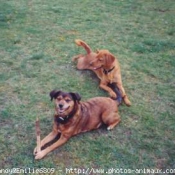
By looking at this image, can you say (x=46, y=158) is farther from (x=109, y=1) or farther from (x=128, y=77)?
(x=109, y=1)

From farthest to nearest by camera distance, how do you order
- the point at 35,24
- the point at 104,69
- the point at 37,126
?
the point at 35,24 → the point at 104,69 → the point at 37,126

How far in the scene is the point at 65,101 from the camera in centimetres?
365

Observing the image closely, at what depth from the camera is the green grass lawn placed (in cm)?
379

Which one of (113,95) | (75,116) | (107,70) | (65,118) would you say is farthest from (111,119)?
(107,70)

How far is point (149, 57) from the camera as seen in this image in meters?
5.98

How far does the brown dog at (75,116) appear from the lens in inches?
145

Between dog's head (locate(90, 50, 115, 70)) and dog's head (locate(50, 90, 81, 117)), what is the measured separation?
1364mm

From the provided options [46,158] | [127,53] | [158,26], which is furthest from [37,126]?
[158,26]

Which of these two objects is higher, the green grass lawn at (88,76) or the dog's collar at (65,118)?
the dog's collar at (65,118)

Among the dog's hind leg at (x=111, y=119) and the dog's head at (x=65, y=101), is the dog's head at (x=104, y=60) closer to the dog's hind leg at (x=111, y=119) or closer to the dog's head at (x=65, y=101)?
the dog's hind leg at (x=111, y=119)

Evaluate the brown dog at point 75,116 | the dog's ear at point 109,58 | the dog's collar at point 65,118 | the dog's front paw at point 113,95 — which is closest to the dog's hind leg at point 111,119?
the brown dog at point 75,116

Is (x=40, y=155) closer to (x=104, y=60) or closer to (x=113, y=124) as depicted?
(x=113, y=124)

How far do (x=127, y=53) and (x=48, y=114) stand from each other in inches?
91.6

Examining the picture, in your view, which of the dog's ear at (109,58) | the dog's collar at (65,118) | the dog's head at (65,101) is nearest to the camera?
the dog's head at (65,101)
